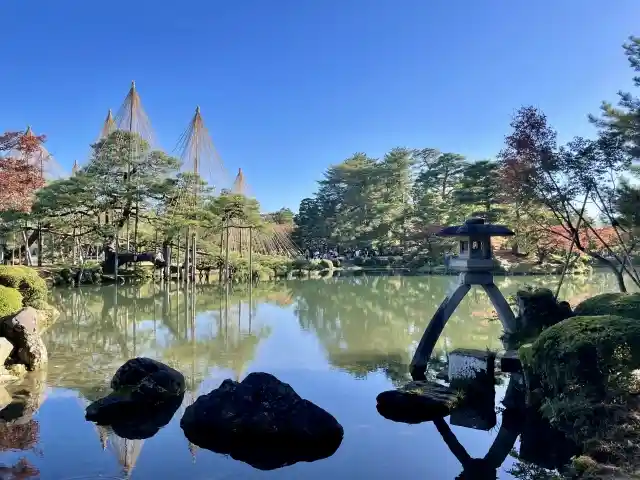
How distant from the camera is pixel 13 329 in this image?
731 cm

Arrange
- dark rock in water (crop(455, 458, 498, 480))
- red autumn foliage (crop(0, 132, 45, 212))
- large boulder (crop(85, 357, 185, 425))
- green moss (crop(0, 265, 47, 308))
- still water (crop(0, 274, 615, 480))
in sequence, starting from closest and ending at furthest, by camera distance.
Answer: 1. dark rock in water (crop(455, 458, 498, 480))
2. still water (crop(0, 274, 615, 480))
3. large boulder (crop(85, 357, 185, 425))
4. green moss (crop(0, 265, 47, 308))
5. red autumn foliage (crop(0, 132, 45, 212))

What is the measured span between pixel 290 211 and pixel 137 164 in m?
20.7

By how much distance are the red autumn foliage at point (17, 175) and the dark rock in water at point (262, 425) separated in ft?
33.9

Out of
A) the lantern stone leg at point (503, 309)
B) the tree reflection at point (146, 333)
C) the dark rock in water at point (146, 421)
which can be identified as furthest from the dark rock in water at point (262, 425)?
the lantern stone leg at point (503, 309)

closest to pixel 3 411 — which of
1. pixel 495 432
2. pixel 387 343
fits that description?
pixel 495 432

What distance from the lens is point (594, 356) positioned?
13.6ft

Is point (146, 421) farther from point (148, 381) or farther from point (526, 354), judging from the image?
point (526, 354)

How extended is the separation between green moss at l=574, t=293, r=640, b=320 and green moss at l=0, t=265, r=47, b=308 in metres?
10.4

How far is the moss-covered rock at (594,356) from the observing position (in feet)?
13.3

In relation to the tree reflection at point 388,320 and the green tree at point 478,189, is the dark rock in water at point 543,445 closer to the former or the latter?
the tree reflection at point 388,320

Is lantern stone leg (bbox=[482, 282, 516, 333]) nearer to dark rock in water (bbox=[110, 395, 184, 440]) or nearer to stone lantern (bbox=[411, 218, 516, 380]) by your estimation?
stone lantern (bbox=[411, 218, 516, 380])

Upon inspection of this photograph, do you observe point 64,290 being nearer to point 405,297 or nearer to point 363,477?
point 405,297

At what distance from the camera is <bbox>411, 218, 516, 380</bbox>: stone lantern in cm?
703

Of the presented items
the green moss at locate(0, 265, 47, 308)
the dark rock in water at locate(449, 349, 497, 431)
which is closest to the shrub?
the dark rock in water at locate(449, 349, 497, 431)
